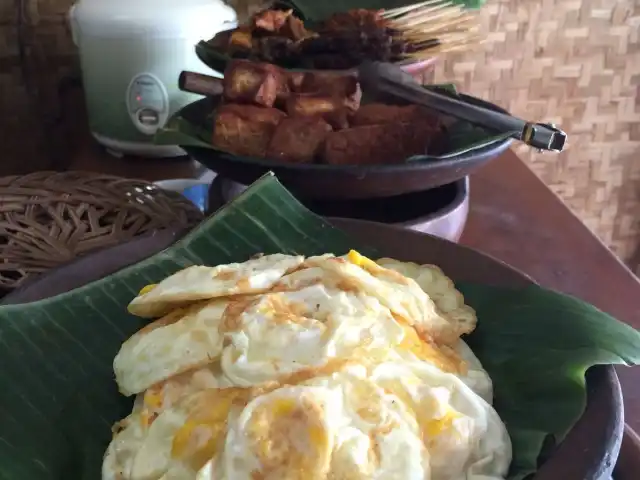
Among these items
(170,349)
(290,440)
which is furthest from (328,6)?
(290,440)

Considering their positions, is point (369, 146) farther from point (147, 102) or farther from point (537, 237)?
point (147, 102)

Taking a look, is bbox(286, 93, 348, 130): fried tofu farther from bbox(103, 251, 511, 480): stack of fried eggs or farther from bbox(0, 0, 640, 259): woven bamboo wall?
bbox(0, 0, 640, 259): woven bamboo wall

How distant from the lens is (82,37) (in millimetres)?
1600

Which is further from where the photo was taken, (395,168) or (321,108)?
(321,108)

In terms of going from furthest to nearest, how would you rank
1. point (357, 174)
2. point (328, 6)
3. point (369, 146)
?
1. point (328, 6)
2. point (369, 146)
3. point (357, 174)

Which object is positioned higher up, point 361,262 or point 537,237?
point 361,262

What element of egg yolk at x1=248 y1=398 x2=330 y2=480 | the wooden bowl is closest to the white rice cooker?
the wooden bowl

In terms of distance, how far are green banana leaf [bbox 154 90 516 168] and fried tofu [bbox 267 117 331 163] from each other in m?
0.09

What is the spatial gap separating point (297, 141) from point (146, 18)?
63 cm

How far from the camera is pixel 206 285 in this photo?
0.67m

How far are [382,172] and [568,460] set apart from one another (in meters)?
0.50

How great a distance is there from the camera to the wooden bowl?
559mm

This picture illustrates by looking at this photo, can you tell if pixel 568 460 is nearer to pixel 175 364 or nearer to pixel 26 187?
pixel 175 364

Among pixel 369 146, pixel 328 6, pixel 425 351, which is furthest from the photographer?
pixel 328 6
